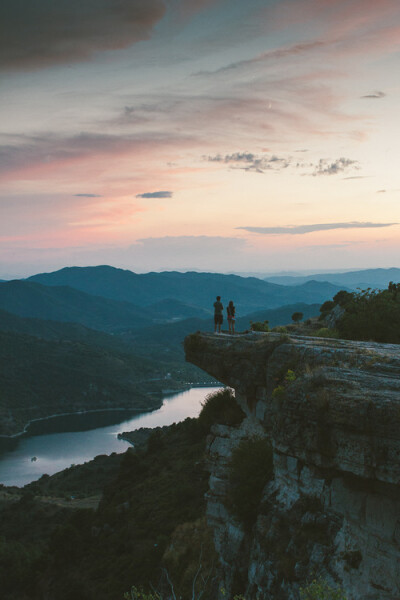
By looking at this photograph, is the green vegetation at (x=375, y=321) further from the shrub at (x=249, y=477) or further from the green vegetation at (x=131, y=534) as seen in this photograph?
the shrub at (x=249, y=477)

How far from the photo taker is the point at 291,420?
13.6 meters

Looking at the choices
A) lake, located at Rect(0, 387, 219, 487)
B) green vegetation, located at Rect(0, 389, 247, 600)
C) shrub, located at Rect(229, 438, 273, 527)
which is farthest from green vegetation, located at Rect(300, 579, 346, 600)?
lake, located at Rect(0, 387, 219, 487)

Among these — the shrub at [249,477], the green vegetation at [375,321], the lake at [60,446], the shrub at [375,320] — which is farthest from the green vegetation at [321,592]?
the lake at [60,446]

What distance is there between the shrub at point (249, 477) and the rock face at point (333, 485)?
0.73 m

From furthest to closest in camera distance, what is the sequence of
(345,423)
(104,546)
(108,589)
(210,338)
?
(104,546) < (108,589) < (210,338) < (345,423)

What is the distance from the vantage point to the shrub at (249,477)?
1738 centimetres

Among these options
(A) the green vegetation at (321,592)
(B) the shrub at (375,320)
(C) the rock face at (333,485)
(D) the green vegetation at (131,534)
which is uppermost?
(B) the shrub at (375,320)

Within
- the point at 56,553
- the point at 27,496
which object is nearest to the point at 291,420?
the point at 56,553

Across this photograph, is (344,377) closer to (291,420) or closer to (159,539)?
(291,420)

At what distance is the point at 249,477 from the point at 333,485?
528 centimetres

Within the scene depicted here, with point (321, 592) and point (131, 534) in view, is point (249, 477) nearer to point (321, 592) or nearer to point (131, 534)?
point (321, 592)

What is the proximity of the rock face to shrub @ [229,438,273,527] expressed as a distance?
2.38 feet

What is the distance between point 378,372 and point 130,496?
47086mm

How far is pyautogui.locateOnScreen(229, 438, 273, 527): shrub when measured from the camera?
17.4 metres
